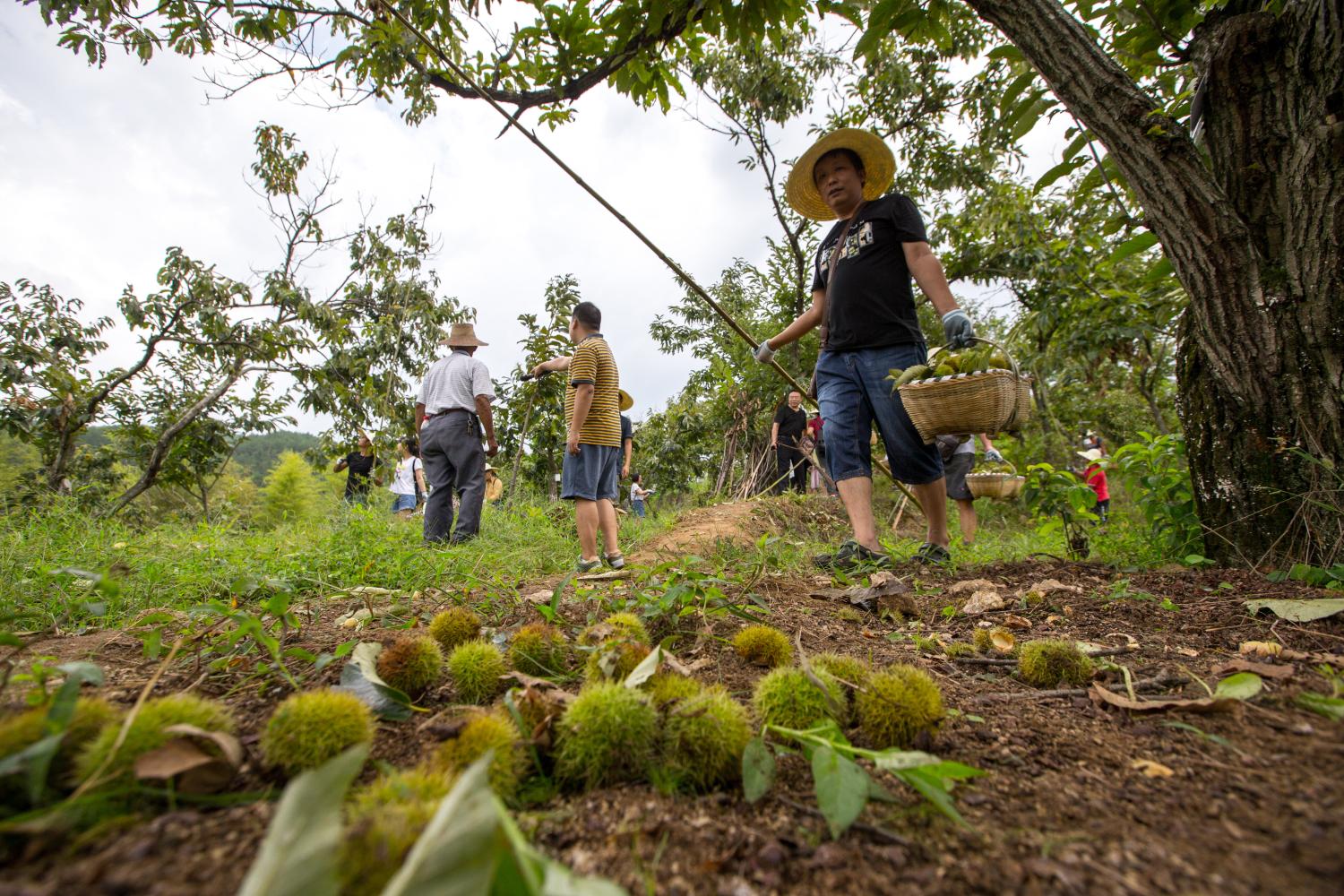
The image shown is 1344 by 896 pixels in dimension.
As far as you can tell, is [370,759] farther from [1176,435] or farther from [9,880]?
[1176,435]

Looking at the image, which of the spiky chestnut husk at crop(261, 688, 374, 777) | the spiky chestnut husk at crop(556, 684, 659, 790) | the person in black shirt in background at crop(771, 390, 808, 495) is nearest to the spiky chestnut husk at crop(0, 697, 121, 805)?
the spiky chestnut husk at crop(261, 688, 374, 777)

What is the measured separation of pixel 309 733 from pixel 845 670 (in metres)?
0.91

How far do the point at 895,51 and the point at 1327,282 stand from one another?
9.56m

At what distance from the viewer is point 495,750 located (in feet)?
2.60

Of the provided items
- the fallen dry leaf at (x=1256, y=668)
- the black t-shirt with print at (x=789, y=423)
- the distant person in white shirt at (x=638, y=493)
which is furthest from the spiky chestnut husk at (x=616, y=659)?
the distant person in white shirt at (x=638, y=493)

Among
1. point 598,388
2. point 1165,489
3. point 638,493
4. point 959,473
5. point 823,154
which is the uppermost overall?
point 823,154

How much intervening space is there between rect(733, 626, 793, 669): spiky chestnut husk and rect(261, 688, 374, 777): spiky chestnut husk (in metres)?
0.85

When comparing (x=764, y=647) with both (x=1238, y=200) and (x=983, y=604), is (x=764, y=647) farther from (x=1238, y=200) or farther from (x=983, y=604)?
(x=1238, y=200)

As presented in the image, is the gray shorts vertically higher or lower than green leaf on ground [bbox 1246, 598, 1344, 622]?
higher

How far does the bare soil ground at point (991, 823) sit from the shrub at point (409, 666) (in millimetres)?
69

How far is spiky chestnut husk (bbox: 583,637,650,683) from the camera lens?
3.75 ft

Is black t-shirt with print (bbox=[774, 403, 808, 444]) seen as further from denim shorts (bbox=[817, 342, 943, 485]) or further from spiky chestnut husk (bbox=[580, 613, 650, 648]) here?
spiky chestnut husk (bbox=[580, 613, 650, 648])

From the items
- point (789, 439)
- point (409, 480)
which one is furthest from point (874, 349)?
point (409, 480)

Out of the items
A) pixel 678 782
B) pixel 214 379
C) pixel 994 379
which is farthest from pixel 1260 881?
pixel 214 379
